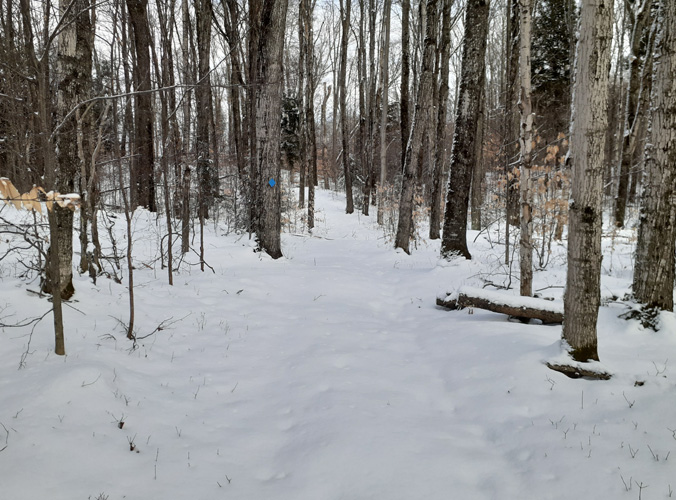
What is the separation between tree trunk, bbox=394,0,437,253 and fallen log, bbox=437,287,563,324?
16.2 ft

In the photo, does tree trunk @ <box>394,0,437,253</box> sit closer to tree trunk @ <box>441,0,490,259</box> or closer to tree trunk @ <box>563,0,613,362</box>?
tree trunk @ <box>441,0,490,259</box>

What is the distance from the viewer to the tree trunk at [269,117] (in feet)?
26.8

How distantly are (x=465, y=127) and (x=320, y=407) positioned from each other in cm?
692

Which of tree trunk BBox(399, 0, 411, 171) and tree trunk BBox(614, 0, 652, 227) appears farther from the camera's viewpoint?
tree trunk BBox(399, 0, 411, 171)

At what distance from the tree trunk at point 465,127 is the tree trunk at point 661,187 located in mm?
3953

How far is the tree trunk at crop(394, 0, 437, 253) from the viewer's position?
342 inches

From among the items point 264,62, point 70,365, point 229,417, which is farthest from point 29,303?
point 264,62

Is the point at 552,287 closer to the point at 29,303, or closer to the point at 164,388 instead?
the point at 164,388

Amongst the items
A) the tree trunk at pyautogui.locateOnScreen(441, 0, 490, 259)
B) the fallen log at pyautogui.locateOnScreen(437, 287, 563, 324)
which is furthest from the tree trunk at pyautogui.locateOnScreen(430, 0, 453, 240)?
the fallen log at pyautogui.locateOnScreen(437, 287, 563, 324)

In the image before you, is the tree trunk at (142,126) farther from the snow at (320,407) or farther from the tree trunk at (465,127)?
the tree trunk at (465,127)

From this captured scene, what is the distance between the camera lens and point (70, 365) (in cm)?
320

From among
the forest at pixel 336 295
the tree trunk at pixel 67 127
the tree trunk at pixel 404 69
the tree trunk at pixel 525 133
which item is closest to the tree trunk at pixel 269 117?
the forest at pixel 336 295

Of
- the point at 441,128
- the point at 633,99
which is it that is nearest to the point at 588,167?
the point at 441,128

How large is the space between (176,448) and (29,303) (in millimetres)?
2828
